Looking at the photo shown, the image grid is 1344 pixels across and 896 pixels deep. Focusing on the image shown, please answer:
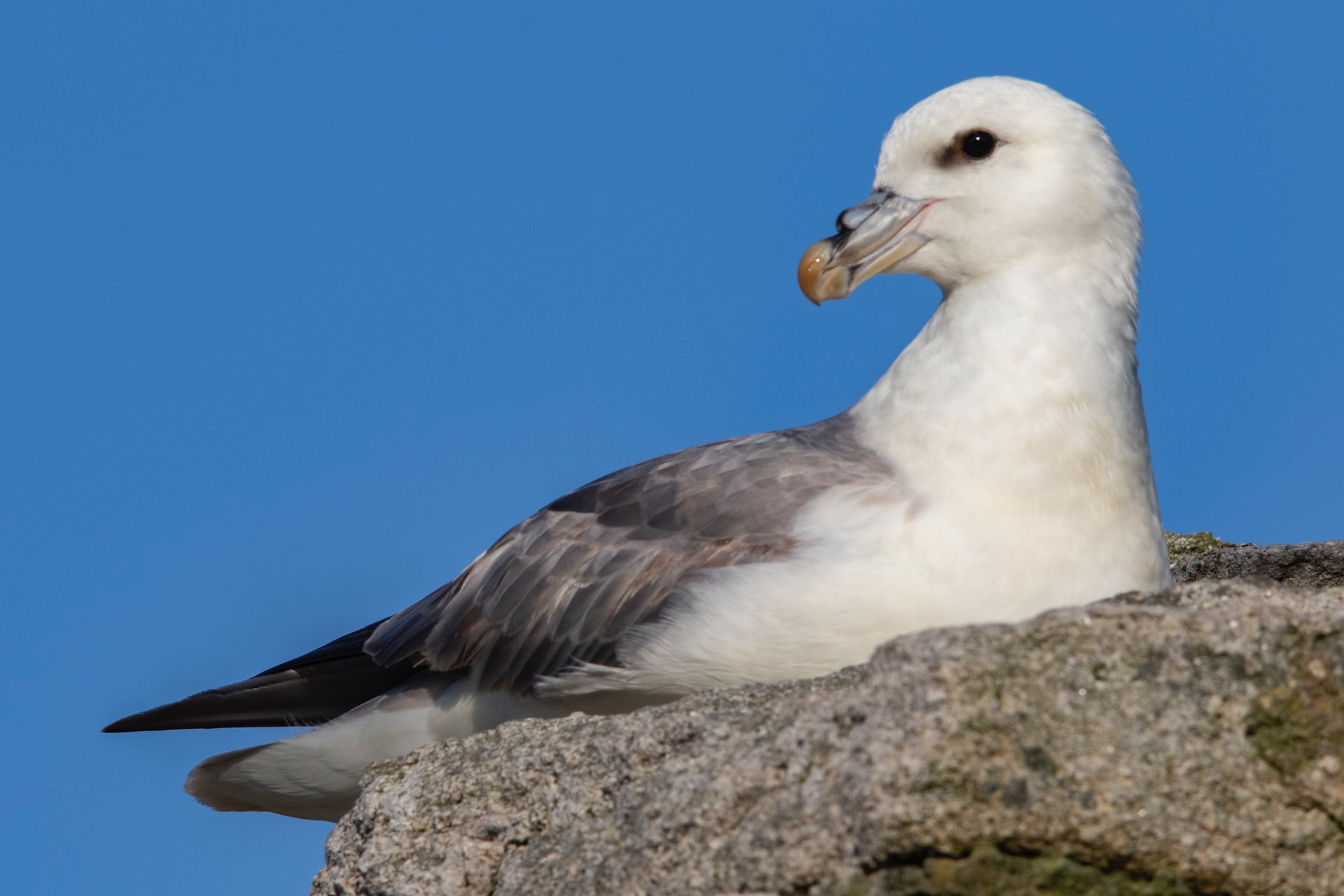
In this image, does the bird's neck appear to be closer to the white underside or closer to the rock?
the white underside

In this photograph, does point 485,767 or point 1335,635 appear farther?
point 485,767

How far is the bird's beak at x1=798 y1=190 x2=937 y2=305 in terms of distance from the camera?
16.9 feet

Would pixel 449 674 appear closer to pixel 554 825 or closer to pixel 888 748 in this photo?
pixel 554 825

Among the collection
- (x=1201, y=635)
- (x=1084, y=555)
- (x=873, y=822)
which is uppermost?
(x=1084, y=555)

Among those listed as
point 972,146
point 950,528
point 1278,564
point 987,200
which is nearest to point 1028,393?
point 950,528

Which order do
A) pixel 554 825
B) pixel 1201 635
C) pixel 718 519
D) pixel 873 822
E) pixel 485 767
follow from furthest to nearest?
pixel 718 519 < pixel 485 767 < pixel 554 825 < pixel 1201 635 < pixel 873 822

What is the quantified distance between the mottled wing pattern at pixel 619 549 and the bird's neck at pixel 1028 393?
0.21 metres

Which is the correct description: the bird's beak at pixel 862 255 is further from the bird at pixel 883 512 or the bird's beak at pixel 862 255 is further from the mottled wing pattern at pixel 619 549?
the mottled wing pattern at pixel 619 549

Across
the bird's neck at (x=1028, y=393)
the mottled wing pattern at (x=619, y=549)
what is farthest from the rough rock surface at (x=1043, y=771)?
the mottled wing pattern at (x=619, y=549)

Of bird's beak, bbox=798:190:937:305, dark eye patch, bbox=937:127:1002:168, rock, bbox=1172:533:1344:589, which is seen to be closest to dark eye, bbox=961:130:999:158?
dark eye patch, bbox=937:127:1002:168

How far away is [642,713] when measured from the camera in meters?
3.38

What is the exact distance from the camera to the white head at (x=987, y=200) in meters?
5.07

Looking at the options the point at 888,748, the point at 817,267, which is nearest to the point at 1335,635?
the point at 888,748

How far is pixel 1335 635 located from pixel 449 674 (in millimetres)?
3232
